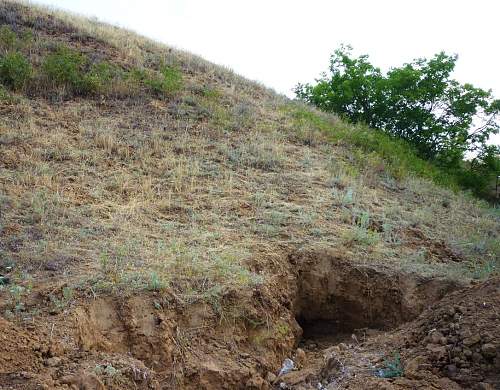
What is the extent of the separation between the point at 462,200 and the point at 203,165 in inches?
206

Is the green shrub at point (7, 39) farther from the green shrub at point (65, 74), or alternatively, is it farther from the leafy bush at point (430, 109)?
the leafy bush at point (430, 109)

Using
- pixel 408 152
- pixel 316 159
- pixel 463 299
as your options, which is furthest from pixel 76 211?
pixel 408 152

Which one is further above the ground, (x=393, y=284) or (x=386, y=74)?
(x=386, y=74)

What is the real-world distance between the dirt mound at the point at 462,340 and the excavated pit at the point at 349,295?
129 centimetres

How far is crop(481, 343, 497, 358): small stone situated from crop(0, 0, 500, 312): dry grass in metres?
2.29

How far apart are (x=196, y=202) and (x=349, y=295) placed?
95.0 inches

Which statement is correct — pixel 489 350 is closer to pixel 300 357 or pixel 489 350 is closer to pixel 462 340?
pixel 462 340

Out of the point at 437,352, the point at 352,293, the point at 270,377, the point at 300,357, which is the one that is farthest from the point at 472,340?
the point at 352,293

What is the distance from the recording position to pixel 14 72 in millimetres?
10164

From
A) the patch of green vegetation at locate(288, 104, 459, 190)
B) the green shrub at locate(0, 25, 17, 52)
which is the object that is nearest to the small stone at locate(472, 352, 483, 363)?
the patch of green vegetation at locate(288, 104, 459, 190)

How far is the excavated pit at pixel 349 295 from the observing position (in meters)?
6.20

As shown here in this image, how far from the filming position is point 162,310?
16.1 ft

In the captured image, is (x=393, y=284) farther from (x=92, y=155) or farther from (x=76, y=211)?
(x=92, y=155)

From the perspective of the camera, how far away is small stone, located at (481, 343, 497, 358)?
12.9 feet
